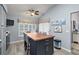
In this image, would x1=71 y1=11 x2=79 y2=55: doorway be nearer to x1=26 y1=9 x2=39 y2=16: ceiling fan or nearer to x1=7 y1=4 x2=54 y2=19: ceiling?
x1=7 y1=4 x2=54 y2=19: ceiling

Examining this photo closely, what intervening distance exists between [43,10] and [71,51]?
1009mm

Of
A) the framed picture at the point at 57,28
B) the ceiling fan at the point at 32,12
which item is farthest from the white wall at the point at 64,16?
the ceiling fan at the point at 32,12

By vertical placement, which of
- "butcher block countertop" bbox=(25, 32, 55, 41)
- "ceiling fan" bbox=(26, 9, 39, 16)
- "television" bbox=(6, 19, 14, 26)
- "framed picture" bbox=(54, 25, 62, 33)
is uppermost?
"ceiling fan" bbox=(26, 9, 39, 16)

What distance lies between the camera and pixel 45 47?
2.30 meters

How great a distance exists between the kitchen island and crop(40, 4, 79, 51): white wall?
0.20m

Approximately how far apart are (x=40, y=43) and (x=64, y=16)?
73 centimetres

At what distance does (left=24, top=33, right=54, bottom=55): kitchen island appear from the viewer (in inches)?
88.7

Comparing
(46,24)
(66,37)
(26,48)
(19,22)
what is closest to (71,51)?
(66,37)

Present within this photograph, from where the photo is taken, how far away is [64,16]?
2.27 meters

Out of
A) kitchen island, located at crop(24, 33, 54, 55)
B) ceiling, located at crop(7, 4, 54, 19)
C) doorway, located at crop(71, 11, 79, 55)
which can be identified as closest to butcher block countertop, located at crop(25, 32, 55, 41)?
kitchen island, located at crop(24, 33, 54, 55)

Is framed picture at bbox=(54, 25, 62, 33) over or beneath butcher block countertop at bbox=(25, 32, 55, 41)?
over

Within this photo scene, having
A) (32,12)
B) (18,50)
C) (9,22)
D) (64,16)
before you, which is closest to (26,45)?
(18,50)
